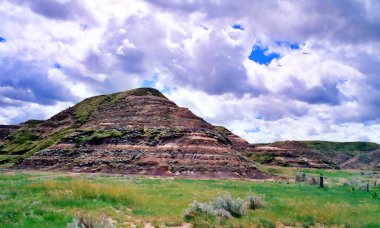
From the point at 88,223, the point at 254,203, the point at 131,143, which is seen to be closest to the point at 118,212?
the point at 88,223

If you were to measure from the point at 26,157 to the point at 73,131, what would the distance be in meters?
12.0

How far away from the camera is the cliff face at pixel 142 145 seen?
235 feet

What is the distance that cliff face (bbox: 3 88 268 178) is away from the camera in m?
71.5

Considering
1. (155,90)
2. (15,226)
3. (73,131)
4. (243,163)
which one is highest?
(155,90)

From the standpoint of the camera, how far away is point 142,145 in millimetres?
78625

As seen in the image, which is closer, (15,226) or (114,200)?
(15,226)

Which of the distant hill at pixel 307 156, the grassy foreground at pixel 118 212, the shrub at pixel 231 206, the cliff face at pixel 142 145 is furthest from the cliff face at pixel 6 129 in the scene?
the shrub at pixel 231 206

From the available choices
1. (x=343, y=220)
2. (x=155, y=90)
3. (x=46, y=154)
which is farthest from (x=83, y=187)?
(x=155, y=90)

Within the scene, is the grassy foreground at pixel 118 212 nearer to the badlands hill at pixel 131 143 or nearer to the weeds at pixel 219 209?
the weeds at pixel 219 209

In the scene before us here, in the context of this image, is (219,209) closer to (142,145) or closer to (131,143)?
(142,145)

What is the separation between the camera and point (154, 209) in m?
19.1

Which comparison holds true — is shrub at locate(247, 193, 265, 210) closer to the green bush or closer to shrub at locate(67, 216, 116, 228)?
the green bush

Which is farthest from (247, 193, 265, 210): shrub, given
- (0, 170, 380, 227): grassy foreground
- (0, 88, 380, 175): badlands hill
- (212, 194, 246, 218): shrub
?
(0, 88, 380, 175): badlands hill

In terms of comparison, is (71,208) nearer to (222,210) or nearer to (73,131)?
(222,210)
